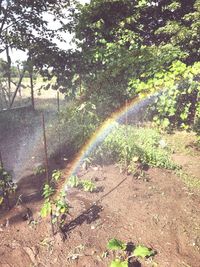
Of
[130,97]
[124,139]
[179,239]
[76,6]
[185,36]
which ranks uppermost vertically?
[76,6]

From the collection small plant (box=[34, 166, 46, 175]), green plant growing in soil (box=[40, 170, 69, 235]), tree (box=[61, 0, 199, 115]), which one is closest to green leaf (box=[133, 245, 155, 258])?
green plant growing in soil (box=[40, 170, 69, 235])

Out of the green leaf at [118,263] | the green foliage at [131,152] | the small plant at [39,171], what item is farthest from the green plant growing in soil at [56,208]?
the green foliage at [131,152]

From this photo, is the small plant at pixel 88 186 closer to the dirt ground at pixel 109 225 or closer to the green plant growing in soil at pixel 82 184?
the green plant growing in soil at pixel 82 184

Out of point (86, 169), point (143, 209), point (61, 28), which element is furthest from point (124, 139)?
point (61, 28)

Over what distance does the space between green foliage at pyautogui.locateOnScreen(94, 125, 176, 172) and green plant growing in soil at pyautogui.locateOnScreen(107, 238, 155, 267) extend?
89.7 inches

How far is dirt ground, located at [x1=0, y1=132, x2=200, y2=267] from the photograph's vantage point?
12.4 ft

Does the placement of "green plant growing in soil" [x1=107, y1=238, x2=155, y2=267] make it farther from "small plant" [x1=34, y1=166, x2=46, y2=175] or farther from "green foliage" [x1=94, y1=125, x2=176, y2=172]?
"small plant" [x1=34, y1=166, x2=46, y2=175]

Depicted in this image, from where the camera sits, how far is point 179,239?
4.09 meters

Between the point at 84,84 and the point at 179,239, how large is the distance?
670 cm

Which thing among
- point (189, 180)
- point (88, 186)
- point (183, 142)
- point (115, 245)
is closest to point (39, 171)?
point (88, 186)

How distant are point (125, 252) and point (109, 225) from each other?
0.61 meters

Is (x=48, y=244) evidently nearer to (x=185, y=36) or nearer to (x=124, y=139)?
(x=124, y=139)

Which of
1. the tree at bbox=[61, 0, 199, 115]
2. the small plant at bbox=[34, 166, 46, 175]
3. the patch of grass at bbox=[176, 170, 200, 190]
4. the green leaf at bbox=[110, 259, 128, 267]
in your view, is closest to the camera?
the green leaf at bbox=[110, 259, 128, 267]

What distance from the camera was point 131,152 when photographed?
6293mm
